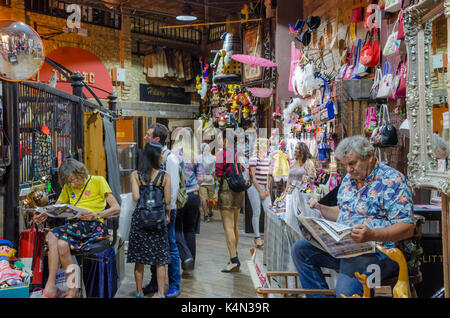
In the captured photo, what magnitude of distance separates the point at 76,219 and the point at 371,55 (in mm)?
2785

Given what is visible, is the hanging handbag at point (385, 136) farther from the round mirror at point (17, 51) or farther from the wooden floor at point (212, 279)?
the round mirror at point (17, 51)

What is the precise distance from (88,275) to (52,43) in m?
7.37

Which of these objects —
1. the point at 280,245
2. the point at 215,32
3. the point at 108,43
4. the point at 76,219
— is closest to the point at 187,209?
the point at 280,245

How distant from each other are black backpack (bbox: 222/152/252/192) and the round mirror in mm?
2301

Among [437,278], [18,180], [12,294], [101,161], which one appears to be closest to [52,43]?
[101,161]

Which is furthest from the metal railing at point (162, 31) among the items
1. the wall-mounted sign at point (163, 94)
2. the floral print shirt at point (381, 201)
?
the floral print shirt at point (381, 201)

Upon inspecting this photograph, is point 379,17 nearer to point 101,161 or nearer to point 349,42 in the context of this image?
point 349,42

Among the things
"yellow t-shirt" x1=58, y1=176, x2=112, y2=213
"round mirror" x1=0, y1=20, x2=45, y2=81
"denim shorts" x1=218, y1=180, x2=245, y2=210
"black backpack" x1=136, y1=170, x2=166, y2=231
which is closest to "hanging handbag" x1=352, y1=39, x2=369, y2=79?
"denim shorts" x1=218, y1=180, x2=245, y2=210

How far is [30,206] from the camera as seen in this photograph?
2.91 meters

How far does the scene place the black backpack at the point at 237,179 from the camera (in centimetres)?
451

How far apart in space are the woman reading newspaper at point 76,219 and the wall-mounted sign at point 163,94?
8368 millimetres

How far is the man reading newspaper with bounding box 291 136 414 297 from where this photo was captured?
2.17m

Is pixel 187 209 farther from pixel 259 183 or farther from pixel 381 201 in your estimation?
pixel 381 201

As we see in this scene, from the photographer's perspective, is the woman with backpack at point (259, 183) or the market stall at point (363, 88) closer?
the market stall at point (363, 88)
